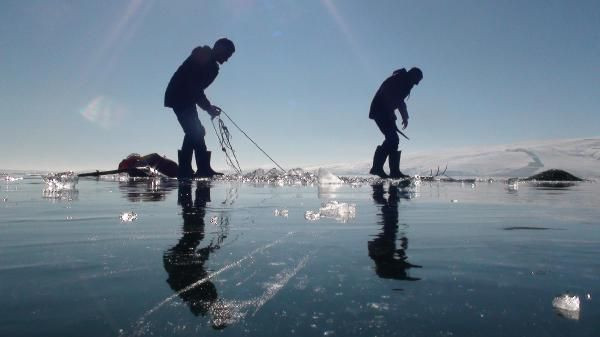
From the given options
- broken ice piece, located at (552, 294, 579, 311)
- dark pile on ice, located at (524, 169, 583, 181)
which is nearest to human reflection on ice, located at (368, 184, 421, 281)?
broken ice piece, located at (552, 294, 579, 311)

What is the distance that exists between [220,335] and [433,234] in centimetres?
206

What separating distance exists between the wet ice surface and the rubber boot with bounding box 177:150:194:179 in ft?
29.3

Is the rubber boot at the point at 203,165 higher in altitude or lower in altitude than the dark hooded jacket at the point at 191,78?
lower

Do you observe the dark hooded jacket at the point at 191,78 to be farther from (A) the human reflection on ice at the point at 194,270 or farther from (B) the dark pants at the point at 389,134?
(A) the human reflection on ice at the point at 194,270

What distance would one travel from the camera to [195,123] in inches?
458

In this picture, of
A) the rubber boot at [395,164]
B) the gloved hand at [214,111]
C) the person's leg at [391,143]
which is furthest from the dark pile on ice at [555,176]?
the gloved hand at [214,111]

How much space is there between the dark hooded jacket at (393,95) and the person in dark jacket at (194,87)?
4.97 meters

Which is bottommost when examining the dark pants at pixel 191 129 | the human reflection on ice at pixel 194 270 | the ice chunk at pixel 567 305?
the ice chunk at pixel 567 305

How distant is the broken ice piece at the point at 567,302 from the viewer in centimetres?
131

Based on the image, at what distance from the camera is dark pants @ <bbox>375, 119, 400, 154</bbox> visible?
1345 cm

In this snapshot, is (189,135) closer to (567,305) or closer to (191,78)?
(191,78)

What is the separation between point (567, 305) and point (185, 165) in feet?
38.2

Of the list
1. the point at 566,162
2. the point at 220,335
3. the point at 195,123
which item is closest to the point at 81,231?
the point at 220,335

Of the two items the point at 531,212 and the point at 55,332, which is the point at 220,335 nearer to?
the point at 55,332
